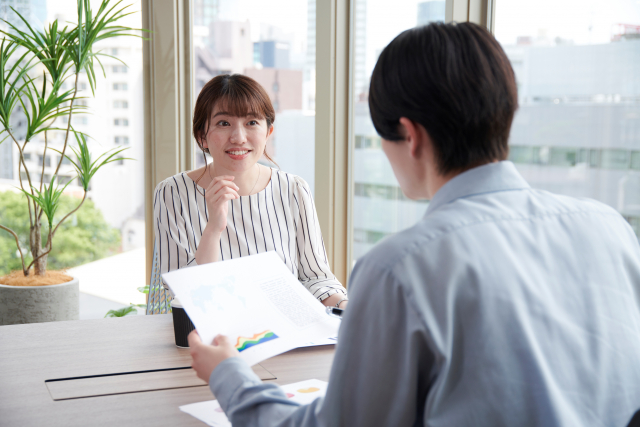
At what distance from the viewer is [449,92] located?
2.30 ft

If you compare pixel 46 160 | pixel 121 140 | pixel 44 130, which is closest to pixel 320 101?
pixel 44 130

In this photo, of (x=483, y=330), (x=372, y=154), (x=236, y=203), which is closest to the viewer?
(x=483, y=330)

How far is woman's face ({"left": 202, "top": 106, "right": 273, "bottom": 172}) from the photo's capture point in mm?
1949

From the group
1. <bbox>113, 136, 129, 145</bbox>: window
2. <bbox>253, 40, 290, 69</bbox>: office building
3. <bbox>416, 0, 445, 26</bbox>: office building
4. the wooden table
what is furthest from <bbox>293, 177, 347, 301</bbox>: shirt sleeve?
<bbox>113, 136, 129, 145</bbox>: window

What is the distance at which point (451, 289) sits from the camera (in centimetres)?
63

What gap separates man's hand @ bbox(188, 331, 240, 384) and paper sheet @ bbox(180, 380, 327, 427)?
120mm

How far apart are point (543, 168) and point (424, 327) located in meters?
1.64

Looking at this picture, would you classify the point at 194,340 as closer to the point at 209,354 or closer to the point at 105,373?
the point at 209,354

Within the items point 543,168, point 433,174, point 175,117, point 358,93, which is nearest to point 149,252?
point 175,117

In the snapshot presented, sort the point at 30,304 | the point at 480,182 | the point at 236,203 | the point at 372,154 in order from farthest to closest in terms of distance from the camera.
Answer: the point at 30,304 → the point at 372,154 → the point at 236,203 → the point at 480,182

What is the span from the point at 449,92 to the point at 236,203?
142 centimetres

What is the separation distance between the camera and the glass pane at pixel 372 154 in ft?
8.55

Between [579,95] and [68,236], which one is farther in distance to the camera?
[68,236]

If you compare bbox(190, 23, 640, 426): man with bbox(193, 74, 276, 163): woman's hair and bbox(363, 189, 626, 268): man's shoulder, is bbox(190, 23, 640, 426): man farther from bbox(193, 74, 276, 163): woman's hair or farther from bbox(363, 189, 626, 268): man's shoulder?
bbox(193, 74, 276, 163): woman's hair
